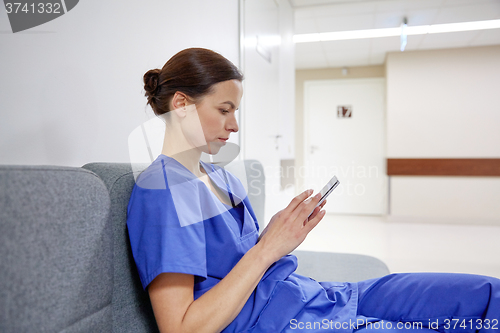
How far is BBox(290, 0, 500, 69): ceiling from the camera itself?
3.60 meters

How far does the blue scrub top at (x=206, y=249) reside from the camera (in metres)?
0.72

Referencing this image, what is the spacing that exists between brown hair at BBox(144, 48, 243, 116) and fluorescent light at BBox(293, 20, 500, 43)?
11.3 ft

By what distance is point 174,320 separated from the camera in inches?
27.0

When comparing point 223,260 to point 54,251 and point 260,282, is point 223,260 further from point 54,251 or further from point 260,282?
point 54,251

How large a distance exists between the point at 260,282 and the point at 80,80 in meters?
0.72

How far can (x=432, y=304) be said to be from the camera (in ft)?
2.76

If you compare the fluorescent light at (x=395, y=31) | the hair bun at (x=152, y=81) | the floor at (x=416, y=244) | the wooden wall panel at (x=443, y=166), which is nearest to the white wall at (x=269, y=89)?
the fluorescent light at (x=395, y=31)

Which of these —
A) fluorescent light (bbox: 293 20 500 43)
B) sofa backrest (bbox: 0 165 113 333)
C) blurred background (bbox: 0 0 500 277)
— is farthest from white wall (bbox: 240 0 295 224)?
sofa backrest (bbox: 0 165 113 333)

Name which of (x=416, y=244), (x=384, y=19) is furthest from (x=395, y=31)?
(x=416, y=244)

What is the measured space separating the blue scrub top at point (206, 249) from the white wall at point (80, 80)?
0.27 metres

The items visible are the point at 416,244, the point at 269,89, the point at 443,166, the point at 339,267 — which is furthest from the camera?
the point at 443,166

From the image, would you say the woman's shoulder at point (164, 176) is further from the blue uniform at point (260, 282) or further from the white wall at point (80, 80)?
the white wall at point (80, 80)

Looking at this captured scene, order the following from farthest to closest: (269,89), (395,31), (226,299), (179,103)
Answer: (395,31) → (269,89) → (179,103) → (226,299)

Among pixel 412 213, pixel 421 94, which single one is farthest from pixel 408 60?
pixel 412 213
